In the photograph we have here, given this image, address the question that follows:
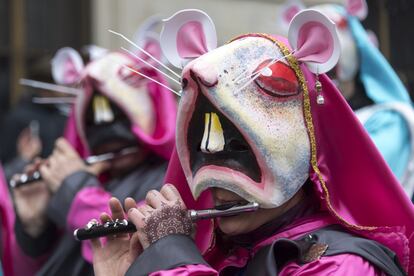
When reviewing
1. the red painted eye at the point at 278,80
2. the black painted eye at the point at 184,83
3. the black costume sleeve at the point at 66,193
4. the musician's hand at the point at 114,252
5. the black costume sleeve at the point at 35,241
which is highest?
the red painted eye at the point at 278,80

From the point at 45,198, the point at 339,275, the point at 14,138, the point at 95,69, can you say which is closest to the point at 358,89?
the point at 95,69

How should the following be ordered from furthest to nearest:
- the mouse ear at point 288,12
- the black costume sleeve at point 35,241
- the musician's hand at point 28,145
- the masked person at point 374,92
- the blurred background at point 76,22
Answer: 1. the blurred background at point 76,22
2. the musician's hand at point 28,145
3. the mouse ear at point 288,12
4. the black costume sleeve at point 35,241
5. the masked person at point 374,92

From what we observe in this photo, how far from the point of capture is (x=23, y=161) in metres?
4.60

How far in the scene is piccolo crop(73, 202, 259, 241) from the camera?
203 centimetres

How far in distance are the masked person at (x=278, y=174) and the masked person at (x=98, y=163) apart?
111 cm

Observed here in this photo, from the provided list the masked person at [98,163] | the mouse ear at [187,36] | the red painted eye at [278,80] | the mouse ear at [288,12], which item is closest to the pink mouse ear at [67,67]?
the masked person at [98,163]

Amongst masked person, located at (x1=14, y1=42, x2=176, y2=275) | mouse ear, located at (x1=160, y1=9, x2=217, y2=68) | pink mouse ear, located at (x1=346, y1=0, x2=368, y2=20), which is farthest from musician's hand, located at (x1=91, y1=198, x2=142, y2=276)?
pink mouse ear, located at (x1=346, y1=0, x2=368, y2=20)

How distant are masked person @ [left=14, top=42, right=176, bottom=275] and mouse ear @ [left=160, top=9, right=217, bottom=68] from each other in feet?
3.30

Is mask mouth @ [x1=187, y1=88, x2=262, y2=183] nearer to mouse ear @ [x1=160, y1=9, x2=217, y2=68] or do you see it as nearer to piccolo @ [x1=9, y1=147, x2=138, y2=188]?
mouse ear @ [x1=160, y1=9, x2=217, y2=68]

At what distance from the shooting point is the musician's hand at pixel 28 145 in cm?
481

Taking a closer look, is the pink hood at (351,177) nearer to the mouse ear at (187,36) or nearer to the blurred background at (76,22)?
the mouse ear at (187,36)

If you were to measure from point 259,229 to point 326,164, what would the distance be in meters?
0.22

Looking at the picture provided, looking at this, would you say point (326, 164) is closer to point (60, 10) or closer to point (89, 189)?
point (89, 189)

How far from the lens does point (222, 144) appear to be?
2047 mm
